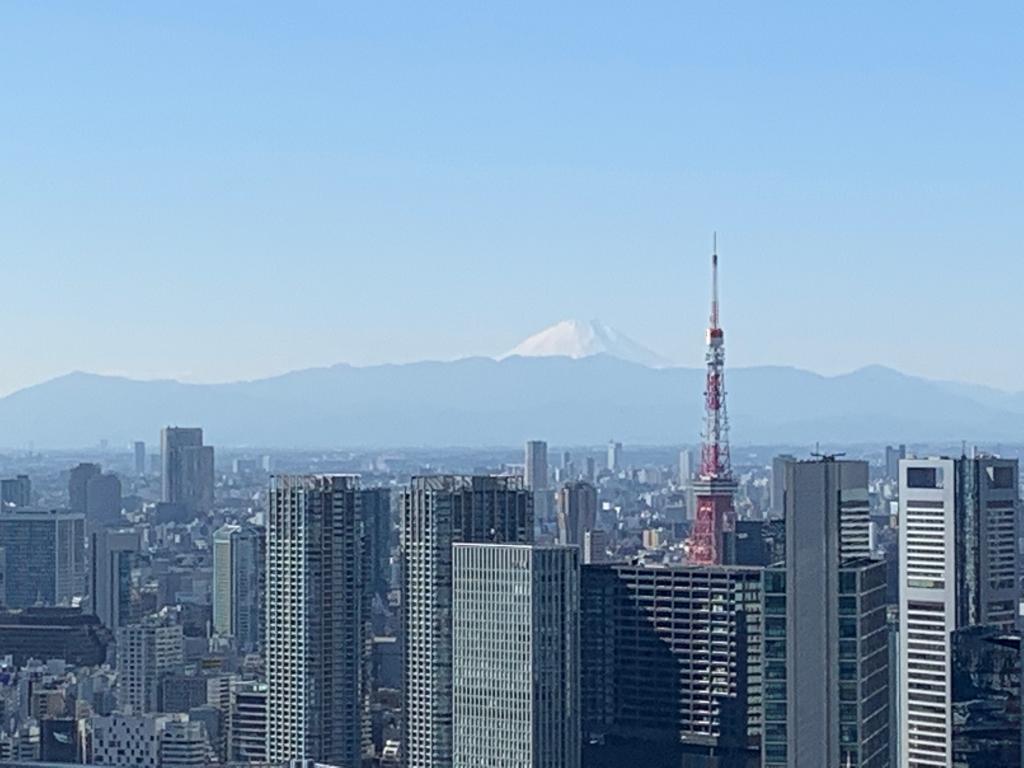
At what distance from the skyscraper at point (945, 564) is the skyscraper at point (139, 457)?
52.9 metres

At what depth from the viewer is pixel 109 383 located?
104812 millimetres

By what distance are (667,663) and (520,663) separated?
3.09m

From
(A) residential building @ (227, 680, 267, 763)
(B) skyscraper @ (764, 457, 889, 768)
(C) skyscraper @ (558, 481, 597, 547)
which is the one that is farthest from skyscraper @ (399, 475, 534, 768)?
(C) skyscraper @ (558, 481, 597, 547)

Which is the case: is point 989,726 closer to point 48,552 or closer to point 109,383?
point 48,552

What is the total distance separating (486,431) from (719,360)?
196 ft

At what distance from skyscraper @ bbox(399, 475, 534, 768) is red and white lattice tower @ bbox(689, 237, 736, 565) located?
19.7ft

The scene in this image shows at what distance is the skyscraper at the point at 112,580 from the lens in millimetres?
48156

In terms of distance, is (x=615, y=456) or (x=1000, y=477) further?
(x=615, y=456)

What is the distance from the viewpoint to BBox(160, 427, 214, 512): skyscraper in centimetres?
7031

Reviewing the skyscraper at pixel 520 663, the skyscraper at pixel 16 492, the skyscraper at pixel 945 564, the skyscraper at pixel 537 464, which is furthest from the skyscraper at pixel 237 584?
the skyscraper at pixel 945 564

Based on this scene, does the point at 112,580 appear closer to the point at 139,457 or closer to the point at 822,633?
the point at 139,457

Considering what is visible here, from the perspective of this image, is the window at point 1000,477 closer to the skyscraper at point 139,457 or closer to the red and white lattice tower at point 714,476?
the red and white lattice tower at point 714,476

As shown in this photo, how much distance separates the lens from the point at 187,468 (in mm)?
73812

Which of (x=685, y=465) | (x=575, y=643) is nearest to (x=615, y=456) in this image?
(x=685, y=465)
